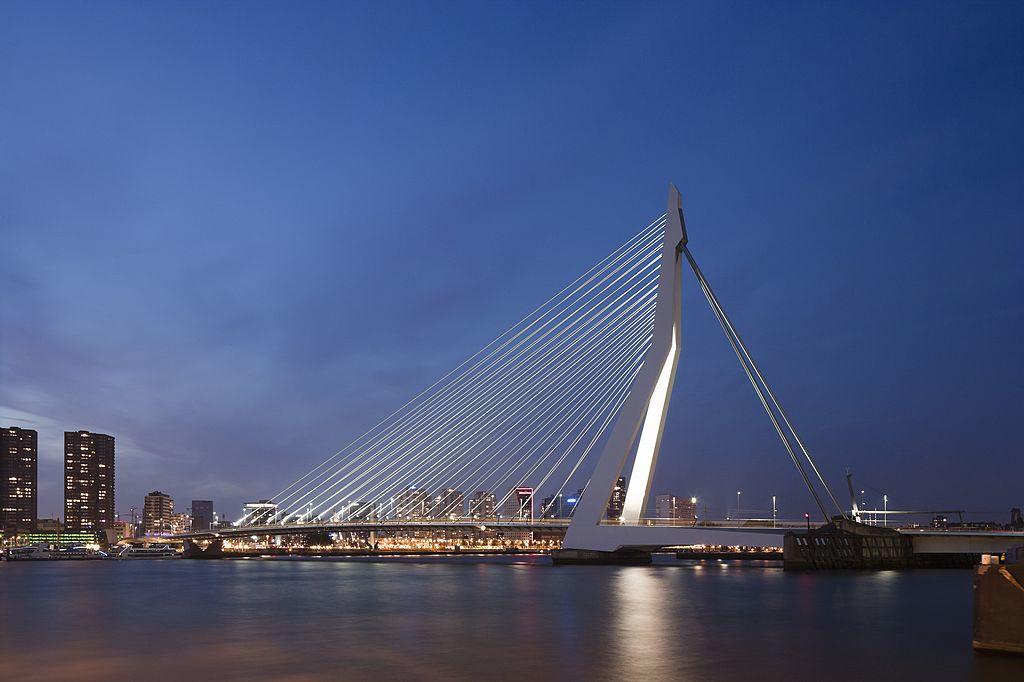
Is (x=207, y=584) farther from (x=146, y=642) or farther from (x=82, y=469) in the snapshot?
(x=82, y=469)

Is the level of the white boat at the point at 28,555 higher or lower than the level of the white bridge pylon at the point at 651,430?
lower

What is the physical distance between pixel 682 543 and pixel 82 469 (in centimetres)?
18219

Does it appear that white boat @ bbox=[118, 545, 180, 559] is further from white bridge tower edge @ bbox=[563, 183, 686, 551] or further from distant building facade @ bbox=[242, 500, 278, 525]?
white bridge tower edge @ bbox=[563, 183, 686, 551]

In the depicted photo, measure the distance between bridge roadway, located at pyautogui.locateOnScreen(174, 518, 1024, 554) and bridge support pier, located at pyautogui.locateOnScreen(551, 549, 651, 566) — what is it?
163cm

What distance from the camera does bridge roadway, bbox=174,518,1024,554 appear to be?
120 ft

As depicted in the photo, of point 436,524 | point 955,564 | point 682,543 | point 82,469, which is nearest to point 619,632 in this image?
point 682,543

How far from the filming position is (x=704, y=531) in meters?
37.1

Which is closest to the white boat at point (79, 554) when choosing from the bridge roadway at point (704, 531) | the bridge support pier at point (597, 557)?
the bridge roadway at point (704, 531)

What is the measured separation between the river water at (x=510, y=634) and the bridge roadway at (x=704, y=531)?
18.2 ft

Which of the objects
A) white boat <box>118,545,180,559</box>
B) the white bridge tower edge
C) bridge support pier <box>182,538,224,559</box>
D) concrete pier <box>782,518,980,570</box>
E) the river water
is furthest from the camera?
white boat <box>118,545,180,559</box>

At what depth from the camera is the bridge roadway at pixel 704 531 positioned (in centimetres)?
3672

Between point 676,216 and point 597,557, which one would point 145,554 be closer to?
point 597,557

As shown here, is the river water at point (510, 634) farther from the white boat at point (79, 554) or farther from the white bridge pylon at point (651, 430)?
the white boat at point (79, 554)

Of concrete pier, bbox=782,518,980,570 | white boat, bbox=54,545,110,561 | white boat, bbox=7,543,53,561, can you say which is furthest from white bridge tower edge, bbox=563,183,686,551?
white boat, bbox=7,543,53,561
